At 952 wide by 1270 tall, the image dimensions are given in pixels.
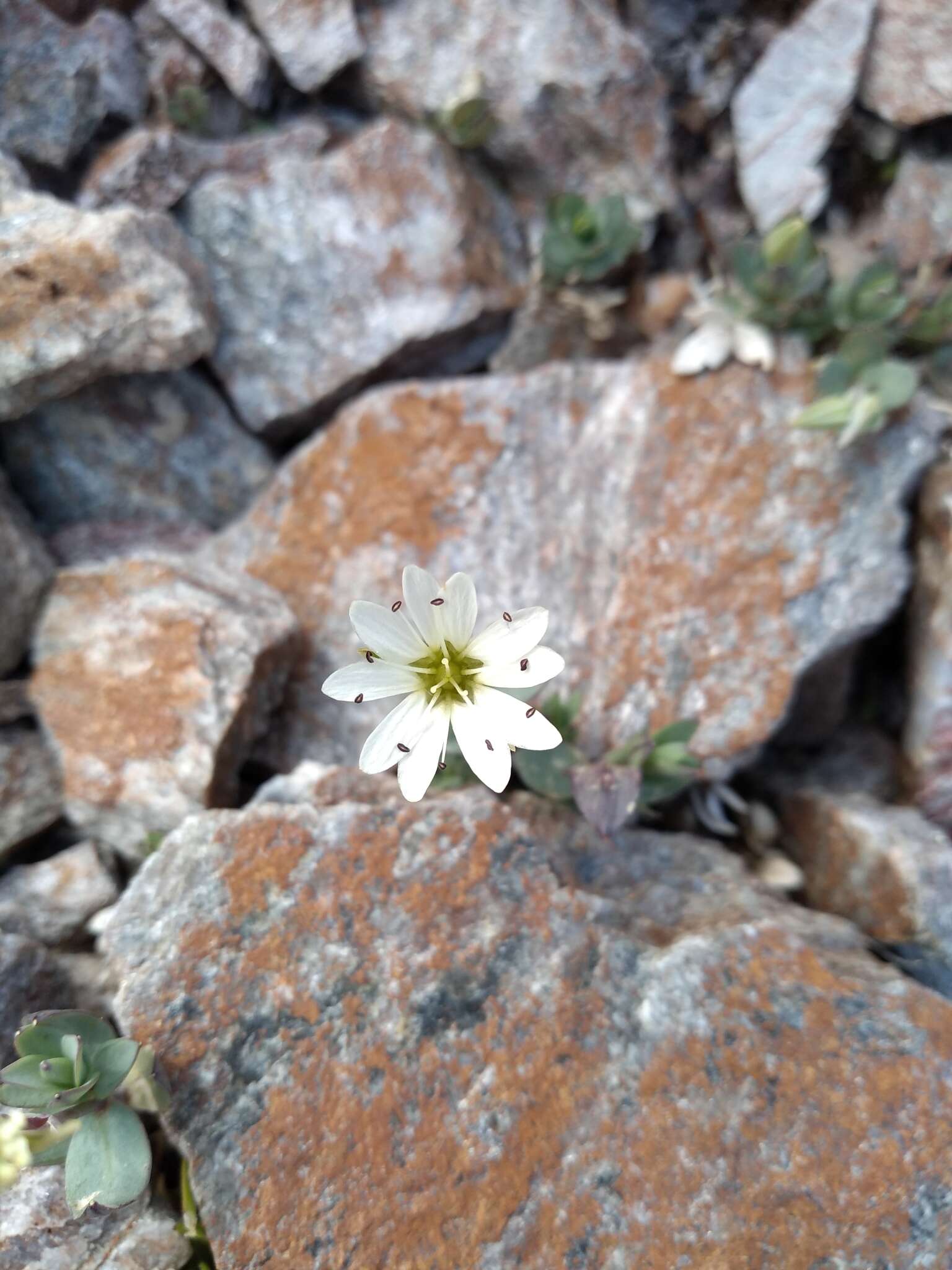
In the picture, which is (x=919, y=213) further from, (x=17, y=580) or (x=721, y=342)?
(x=17, y=580)

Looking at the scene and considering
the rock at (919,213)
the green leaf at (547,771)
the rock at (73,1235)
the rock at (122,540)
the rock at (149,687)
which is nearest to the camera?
the rock at (73,1235)

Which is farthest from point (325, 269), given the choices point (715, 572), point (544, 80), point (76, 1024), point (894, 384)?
point (76, 1024)

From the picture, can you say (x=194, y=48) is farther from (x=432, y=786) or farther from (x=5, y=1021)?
(x=5, y=1021)

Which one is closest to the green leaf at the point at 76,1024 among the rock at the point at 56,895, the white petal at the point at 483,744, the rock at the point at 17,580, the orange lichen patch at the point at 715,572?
the rock at the point at 56,895

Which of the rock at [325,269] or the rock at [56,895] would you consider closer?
the rock at [56,895]

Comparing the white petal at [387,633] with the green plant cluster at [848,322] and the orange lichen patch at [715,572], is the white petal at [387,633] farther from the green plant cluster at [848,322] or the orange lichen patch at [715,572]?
the green plant cluster at [848,322]
